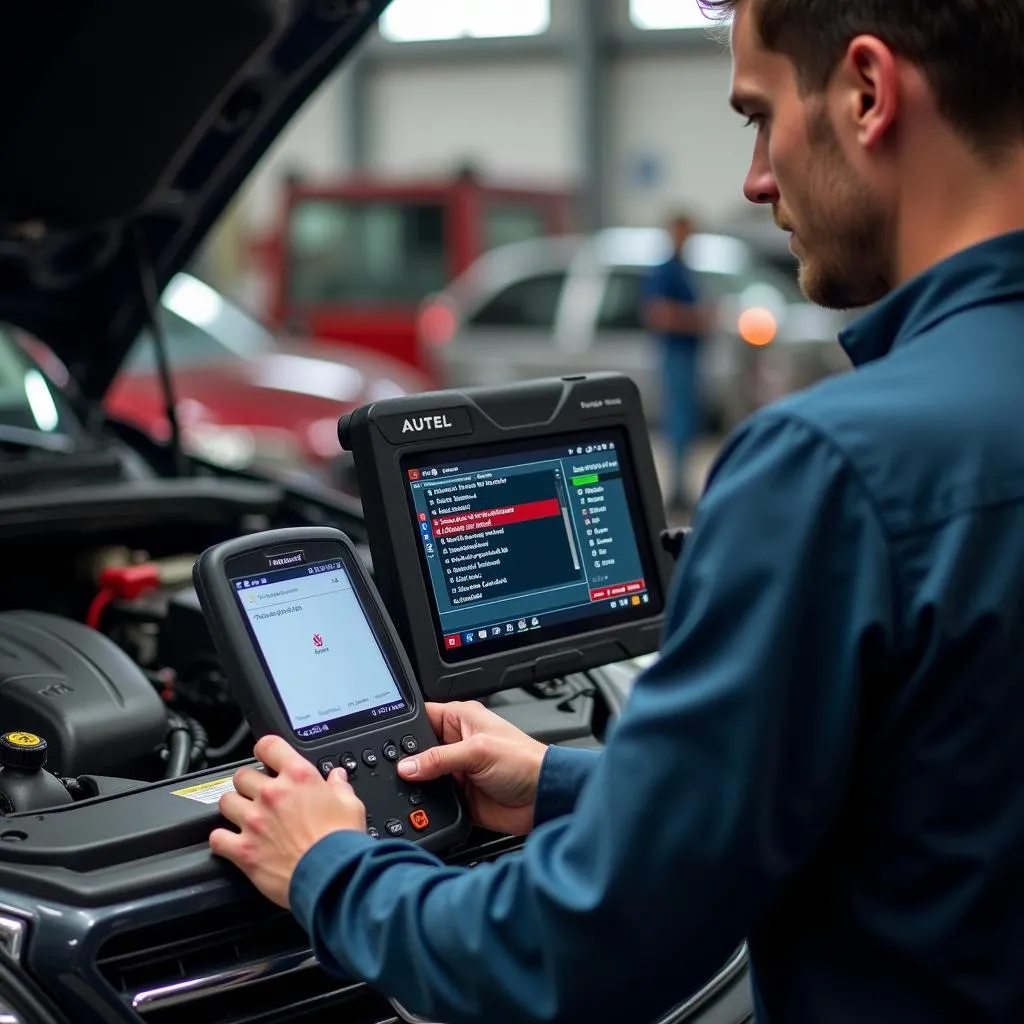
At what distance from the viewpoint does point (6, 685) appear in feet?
6.39

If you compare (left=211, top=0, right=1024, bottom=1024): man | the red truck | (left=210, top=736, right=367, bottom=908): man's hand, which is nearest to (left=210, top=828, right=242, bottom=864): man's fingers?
(left=210, top=736, right=367, bottom=908): man's hand

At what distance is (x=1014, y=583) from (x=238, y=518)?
1.78 metres

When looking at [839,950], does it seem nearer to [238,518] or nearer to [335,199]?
[238,518]

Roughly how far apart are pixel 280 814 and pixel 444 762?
24cm

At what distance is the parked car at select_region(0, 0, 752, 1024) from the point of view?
1.53 m

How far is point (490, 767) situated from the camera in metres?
1.65

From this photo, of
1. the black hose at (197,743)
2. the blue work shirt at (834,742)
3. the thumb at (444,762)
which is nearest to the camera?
the blue work shirt at (834,742)

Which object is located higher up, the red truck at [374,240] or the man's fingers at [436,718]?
the man's fingers at [436,718]

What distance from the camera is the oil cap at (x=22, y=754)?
1689 millimetres

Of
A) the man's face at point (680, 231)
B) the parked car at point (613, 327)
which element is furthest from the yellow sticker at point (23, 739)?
the parked car at point (613, 327)

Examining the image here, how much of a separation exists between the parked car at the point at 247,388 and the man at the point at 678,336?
2.67 meters

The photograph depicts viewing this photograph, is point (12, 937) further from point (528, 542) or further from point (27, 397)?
point (27, 397)

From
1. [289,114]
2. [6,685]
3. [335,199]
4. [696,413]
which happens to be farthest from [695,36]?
[6,685]

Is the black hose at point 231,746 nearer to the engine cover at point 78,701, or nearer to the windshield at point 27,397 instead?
the engine cover at point 78,701
